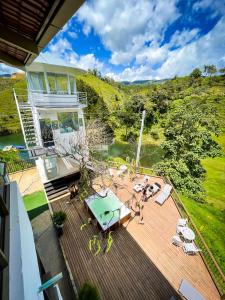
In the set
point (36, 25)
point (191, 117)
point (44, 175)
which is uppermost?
point (36, 25)

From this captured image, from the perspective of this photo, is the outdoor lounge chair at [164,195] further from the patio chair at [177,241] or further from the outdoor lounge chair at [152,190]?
the patio chair at [177,241]

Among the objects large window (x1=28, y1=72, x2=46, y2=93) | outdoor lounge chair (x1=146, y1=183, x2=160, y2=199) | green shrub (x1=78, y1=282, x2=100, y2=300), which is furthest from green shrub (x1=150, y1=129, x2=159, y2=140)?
green shrub (x1=78, y1=282, x2=100, y2=300)

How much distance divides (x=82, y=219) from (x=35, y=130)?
6646 millimetres

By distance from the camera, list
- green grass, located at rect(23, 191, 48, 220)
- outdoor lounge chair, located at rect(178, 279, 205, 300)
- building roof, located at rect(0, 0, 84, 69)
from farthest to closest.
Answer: green grass, located at rect(23, 191, 48, 220) → outdoor lounge chair, located at rect(178, 279, 205, 300) → building roof, located at rect(0, 0, 84, 69)

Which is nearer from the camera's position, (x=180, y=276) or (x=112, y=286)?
(x=112, y=286)

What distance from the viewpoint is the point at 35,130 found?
9.71 metres

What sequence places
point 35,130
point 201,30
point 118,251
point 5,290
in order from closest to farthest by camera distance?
point 5,290
point 118,251
point 35,130
point 201,30

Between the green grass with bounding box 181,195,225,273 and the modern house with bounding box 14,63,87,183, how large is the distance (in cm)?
985

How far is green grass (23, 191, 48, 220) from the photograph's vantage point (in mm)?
8820

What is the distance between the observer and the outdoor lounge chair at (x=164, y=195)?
9228 mm

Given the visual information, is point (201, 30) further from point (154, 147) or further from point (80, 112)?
point (80, 112)

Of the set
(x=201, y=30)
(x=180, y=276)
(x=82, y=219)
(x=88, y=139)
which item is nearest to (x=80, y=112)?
(x=88, y=139)

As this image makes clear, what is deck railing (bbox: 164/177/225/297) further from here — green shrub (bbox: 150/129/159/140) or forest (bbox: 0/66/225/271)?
green shrub (bbox: 150/129/159/140)

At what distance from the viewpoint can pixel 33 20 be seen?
1.65m
